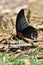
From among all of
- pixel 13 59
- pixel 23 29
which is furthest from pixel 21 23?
pixel 13 59

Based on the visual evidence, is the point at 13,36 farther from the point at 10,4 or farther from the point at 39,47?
the point at 10,4

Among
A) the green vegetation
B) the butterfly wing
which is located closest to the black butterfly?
the butterfly wing

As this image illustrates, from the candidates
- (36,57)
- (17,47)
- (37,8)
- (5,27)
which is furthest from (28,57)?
(37,8)

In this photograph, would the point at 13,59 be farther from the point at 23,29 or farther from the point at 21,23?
the point at 21,23

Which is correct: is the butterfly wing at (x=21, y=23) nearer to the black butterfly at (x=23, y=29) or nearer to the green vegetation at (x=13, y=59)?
the black butterfly at (x=23, y=29)

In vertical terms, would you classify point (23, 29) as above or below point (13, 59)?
above

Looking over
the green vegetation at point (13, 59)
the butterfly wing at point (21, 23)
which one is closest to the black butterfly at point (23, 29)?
the butterfly wing at point (21, 23)

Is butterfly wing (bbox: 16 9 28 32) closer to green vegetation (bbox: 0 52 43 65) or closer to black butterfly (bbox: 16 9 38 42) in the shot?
black butterfly (bbox: 16 9 38 42)

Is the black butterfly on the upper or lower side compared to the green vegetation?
upper
